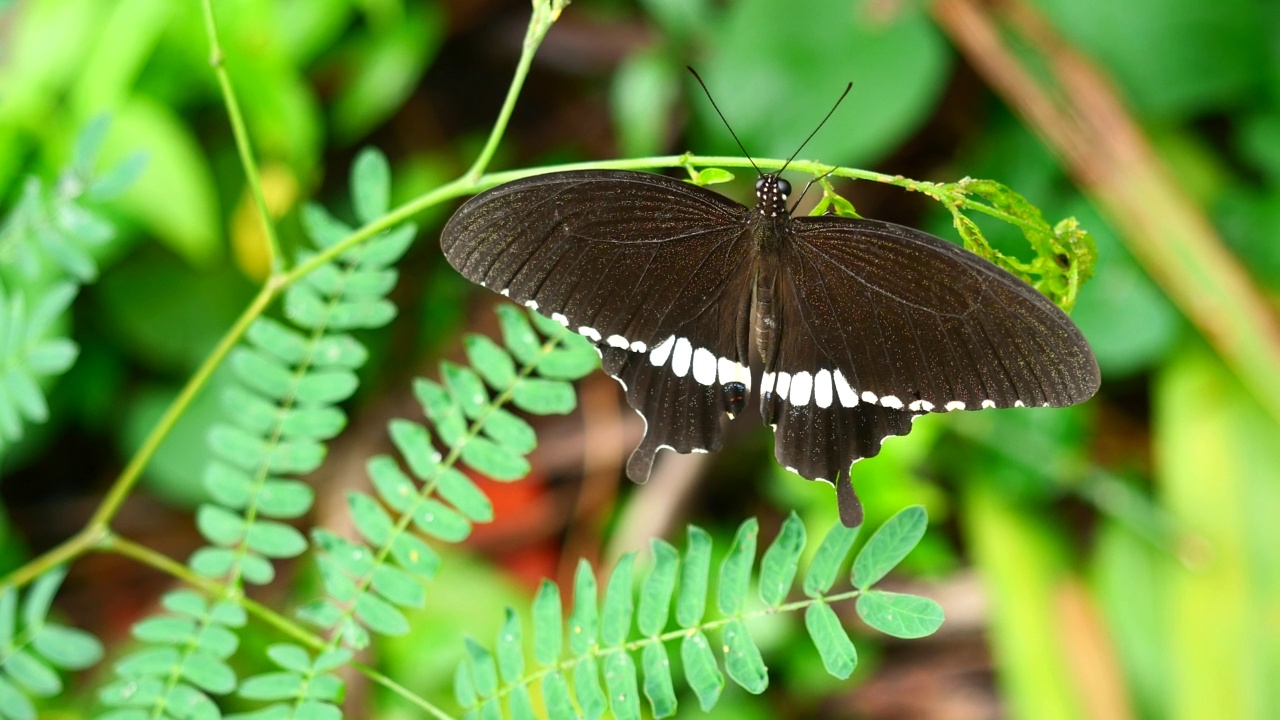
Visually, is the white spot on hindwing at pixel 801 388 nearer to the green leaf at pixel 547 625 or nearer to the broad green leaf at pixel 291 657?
the green leaf at pixel 547 625

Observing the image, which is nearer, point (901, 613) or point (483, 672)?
point (901, 613)

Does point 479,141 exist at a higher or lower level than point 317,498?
higher

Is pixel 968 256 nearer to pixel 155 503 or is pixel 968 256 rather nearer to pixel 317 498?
pixel 317 498

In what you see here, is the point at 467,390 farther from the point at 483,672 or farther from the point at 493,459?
the point at 483,672

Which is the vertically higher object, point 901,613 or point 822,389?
point 822,389

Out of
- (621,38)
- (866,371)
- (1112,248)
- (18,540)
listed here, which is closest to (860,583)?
(866,371)

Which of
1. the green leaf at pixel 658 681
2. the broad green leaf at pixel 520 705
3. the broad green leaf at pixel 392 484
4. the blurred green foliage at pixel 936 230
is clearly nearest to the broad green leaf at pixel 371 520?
the broad green leaf at pixel 392 484

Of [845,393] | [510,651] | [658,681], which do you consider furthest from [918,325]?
[510,651]
